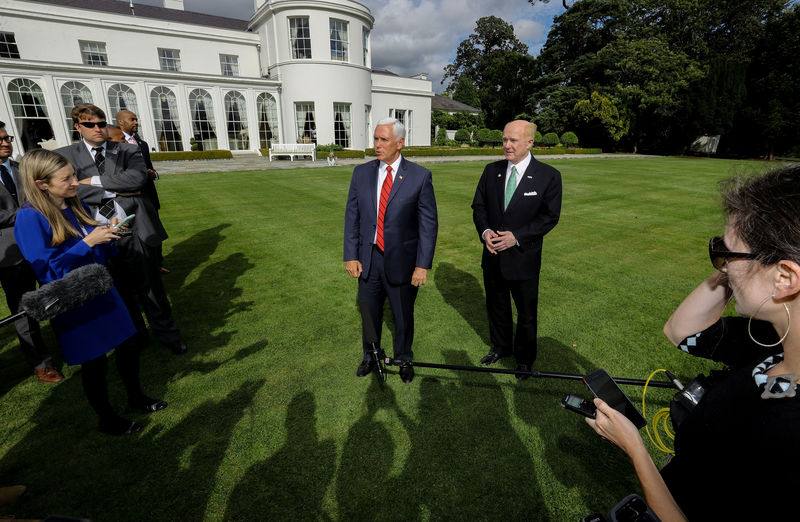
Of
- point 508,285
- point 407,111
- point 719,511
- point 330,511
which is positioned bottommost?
point 330,511

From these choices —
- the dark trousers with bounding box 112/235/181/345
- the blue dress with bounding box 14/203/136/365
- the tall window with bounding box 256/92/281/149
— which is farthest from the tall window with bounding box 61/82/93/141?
the blue dress with bounding box 14/203/136/365

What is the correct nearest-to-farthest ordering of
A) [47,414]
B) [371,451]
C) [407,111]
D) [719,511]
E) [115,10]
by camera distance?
[719,511] < [371,451] < [47,414] < [115,10] < [407,111]

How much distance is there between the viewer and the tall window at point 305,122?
1185 inches

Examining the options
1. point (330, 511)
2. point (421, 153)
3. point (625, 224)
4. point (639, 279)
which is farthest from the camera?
point (421, 153)

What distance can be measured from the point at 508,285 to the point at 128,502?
3421mm

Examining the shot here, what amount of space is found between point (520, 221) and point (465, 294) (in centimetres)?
231

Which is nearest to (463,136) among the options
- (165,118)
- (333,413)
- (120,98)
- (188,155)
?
(188,155)

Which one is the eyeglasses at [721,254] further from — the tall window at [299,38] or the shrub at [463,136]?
the shrub at [463,136]

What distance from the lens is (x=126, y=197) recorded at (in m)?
4.08

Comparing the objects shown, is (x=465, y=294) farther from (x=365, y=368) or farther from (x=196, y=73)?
(x=196, y=73)

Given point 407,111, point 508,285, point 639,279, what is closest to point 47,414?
point 508,285

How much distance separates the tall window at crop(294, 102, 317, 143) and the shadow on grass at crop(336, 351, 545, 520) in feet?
97.8

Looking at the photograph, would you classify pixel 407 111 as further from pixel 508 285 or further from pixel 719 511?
pixel 719 511

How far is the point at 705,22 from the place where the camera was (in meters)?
40.1
